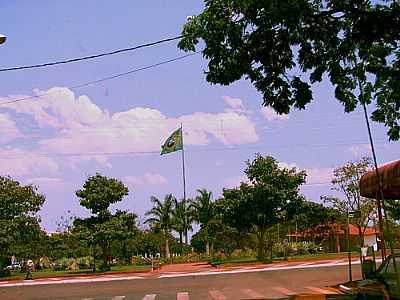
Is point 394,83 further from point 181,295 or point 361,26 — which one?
point 181,295

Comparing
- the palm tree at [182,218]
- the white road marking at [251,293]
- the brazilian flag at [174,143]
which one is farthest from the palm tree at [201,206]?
the white road marking at [251,293]

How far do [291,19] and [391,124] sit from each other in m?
4.05

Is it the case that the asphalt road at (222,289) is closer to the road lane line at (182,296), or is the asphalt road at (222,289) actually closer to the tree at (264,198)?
the road lane line at (182,296)

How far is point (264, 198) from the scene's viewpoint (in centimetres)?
3741

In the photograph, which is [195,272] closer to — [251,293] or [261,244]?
[261,244]

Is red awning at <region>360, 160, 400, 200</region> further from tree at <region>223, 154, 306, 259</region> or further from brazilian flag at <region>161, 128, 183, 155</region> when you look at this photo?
brazilian flag at <region>161, 128, 183, 155</region>

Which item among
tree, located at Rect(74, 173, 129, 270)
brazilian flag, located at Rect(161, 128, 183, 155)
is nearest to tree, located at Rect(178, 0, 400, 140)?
tree, located at Rect(74, 173, 129, 270)

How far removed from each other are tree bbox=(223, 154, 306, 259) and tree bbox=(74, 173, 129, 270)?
23.1 ft

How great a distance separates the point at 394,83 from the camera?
1124 centimetres

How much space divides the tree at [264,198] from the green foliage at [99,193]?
23.1 ft

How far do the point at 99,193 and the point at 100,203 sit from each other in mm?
707

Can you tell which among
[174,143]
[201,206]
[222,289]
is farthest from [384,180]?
[201,206]

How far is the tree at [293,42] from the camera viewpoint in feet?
32.0

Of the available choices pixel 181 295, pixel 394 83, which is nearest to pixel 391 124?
pixel 394 83
